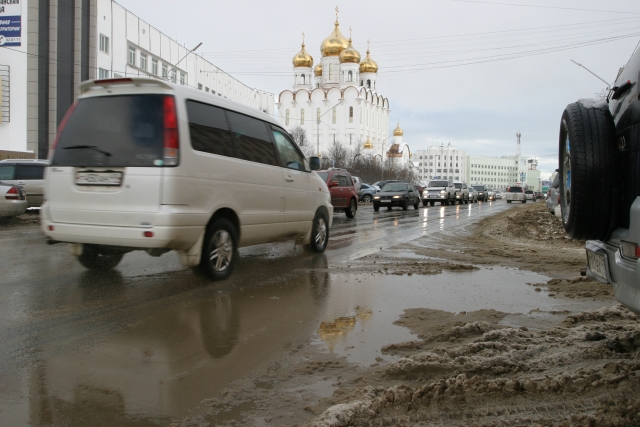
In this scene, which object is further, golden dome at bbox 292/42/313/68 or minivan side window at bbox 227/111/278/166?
golden dome at bbox 292/42/313/68

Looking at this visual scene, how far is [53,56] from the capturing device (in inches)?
1554

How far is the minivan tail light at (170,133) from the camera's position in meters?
5.64

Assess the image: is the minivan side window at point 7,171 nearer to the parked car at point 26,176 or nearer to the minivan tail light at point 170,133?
the parked car at point 26,176

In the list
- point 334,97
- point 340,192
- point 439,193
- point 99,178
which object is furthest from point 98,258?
point 334,97

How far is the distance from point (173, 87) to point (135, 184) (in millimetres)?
1098

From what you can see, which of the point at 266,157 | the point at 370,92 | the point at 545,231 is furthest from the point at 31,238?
the point at 370,92

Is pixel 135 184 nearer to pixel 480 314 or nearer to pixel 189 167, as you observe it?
pixel 189 167

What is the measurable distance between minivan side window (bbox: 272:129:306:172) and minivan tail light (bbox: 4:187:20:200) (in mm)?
9259

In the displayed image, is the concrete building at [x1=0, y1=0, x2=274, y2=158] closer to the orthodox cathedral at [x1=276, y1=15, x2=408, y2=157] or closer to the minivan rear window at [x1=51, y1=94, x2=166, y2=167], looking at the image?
the minivan rear window at [x1=51, y1=94, x2=166, y2=167]

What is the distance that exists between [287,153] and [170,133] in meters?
2.67

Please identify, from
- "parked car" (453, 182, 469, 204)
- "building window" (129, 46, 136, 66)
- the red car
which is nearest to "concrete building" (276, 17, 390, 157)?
"parked car" (453, 182, 469, 204)

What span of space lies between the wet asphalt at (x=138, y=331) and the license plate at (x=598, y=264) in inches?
59.5

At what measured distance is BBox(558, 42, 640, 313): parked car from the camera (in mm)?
3305

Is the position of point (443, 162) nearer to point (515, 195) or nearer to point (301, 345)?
point (515, 195)
